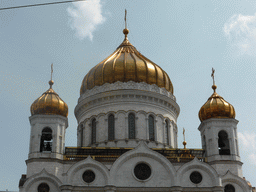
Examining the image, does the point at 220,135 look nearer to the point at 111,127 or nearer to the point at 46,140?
the point at 111,127

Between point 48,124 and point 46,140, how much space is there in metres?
1.27

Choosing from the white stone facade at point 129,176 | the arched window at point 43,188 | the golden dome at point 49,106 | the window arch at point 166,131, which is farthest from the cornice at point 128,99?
the arched window at point 43,188

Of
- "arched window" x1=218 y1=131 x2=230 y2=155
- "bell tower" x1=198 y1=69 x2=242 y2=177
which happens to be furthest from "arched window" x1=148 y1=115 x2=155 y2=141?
"arched window" x1=218 y1=131 x2=230 y2=155

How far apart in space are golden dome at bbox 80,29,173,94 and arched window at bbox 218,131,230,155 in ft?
18.1

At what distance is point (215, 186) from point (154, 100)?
26.2ft

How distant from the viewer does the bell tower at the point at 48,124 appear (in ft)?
89.8

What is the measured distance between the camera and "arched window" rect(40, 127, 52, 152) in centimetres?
2811

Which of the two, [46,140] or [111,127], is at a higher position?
[111,127]

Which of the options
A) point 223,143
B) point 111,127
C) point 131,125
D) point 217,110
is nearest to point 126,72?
point 131,125

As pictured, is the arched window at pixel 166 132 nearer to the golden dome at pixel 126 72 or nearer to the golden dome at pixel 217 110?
the golden dome at pixel 126 72

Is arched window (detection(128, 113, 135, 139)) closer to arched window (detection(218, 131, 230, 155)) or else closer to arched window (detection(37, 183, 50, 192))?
arched window (detection(218, 131, 230, 155))

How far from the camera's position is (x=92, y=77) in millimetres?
33094

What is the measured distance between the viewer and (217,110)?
29266 mm

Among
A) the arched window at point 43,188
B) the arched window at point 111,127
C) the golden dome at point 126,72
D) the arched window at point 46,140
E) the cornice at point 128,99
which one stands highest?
the golden dome at point 126,72
